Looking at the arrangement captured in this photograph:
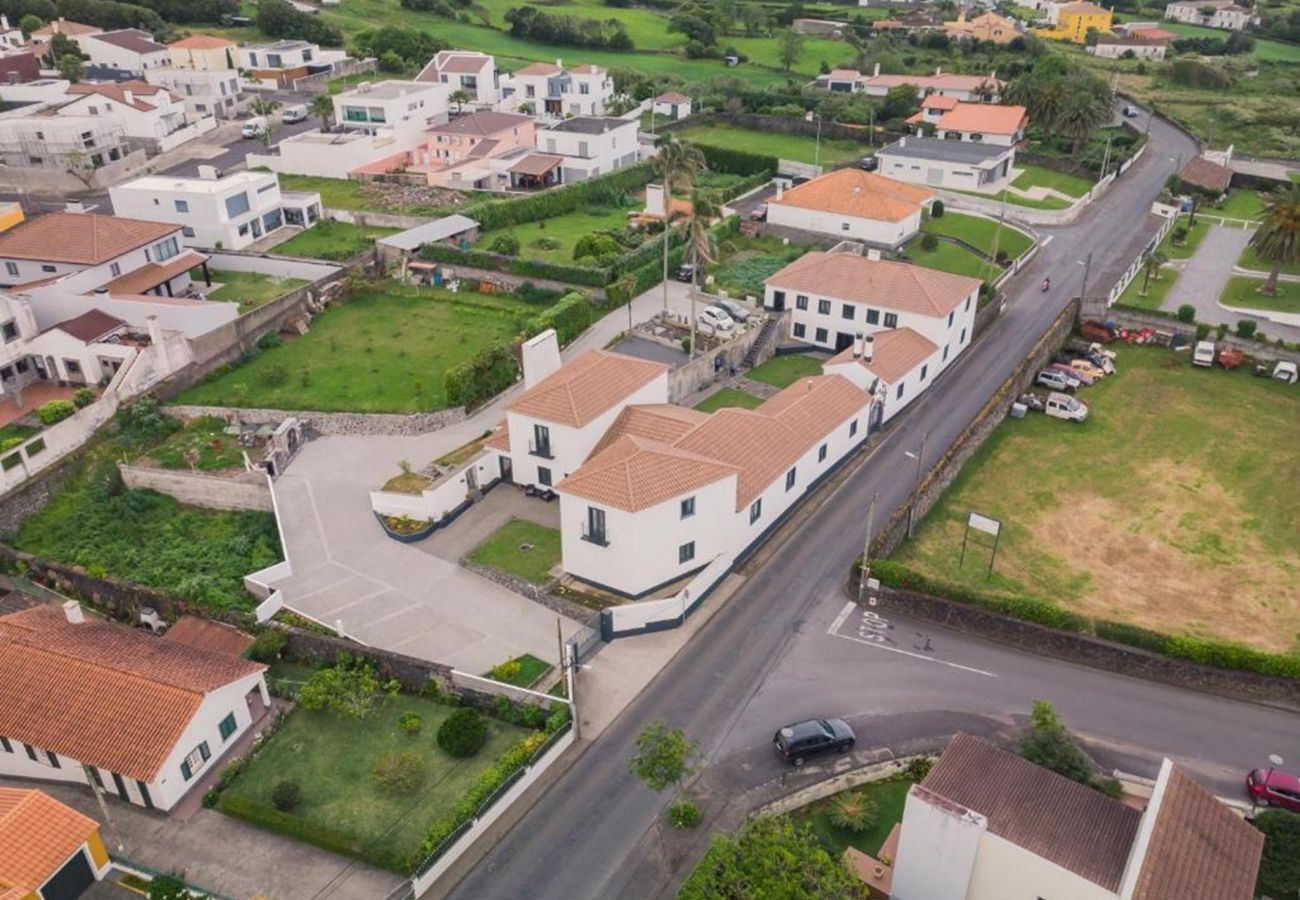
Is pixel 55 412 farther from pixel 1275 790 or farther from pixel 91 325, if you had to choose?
pixel 1275 790

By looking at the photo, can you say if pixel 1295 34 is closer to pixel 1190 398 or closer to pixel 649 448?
pixel 1190 398

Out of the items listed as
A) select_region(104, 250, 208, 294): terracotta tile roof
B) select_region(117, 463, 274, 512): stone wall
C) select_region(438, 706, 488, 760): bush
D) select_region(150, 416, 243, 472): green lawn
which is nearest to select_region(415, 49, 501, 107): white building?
select_region(104, 250, 208, 294): terracotta tile roof

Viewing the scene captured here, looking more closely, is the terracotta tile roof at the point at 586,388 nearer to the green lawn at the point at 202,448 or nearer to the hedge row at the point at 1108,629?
the hedge row at the point at 1108,629

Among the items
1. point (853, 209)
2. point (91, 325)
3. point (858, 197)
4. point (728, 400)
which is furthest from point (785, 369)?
point (91, 325)

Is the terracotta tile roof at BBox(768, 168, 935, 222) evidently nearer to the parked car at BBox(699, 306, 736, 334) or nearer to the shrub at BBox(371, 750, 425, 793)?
the parked car at BBox(699, 306, 736, 334)

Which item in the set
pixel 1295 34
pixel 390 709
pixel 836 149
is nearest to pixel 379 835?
pixel 390 709

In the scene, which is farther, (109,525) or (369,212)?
(369,212)

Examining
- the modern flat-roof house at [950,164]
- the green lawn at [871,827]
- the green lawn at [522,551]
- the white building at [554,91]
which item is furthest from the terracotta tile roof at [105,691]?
Result: the white building at [554,91]
